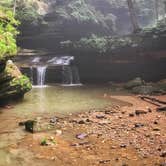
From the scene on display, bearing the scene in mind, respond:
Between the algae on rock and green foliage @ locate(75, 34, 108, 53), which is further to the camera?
green foliage @ locate(75, 34, 108, 53)

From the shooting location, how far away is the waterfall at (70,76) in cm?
3124

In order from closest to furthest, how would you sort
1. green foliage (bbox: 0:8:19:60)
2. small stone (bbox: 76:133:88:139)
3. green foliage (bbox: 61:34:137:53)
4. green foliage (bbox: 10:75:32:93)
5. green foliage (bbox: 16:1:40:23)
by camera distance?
small stone (bbox: 76:133:88:139) → green foliage (bbox: 0:8:19:60) → green foliage (bbox: 10:75:32:93) → green foliage (bbox: 61:34:137:53) → green foliage (bbox: 16:1:40:23)

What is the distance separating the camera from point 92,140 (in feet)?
45.4

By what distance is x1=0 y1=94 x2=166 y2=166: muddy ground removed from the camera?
11.7 metres

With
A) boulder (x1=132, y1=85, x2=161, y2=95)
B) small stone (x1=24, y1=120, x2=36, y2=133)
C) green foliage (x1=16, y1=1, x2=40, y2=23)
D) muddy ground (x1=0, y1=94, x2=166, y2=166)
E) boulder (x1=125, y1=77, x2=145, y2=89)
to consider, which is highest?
green foliage (x1=16, y1=1, x2=40, y2=23)

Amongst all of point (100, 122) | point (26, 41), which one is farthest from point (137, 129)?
point (26, 41)

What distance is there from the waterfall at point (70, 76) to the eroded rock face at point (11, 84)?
8852 mm

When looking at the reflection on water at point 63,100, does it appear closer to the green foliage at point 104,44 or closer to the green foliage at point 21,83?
the green foliage at point 21,83

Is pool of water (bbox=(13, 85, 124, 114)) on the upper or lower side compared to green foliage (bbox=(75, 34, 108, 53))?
lower

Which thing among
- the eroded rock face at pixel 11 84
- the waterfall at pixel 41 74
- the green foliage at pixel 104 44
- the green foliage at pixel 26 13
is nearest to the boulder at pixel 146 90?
the green foliage at pixel 104 44

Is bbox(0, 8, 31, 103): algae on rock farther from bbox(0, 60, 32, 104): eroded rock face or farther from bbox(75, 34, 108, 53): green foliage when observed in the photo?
bbox(75, 34, 108, 53): green foliage

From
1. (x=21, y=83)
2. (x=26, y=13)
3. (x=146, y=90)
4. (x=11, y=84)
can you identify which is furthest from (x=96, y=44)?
(x=11, y=84)

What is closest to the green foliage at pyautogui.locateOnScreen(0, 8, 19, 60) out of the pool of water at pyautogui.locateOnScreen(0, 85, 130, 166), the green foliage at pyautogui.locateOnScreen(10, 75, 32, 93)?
the green foliage at pyautogui.locateOnScreen(10, 75, 32, 93)

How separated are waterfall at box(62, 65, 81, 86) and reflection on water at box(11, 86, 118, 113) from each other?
8.46 ft
